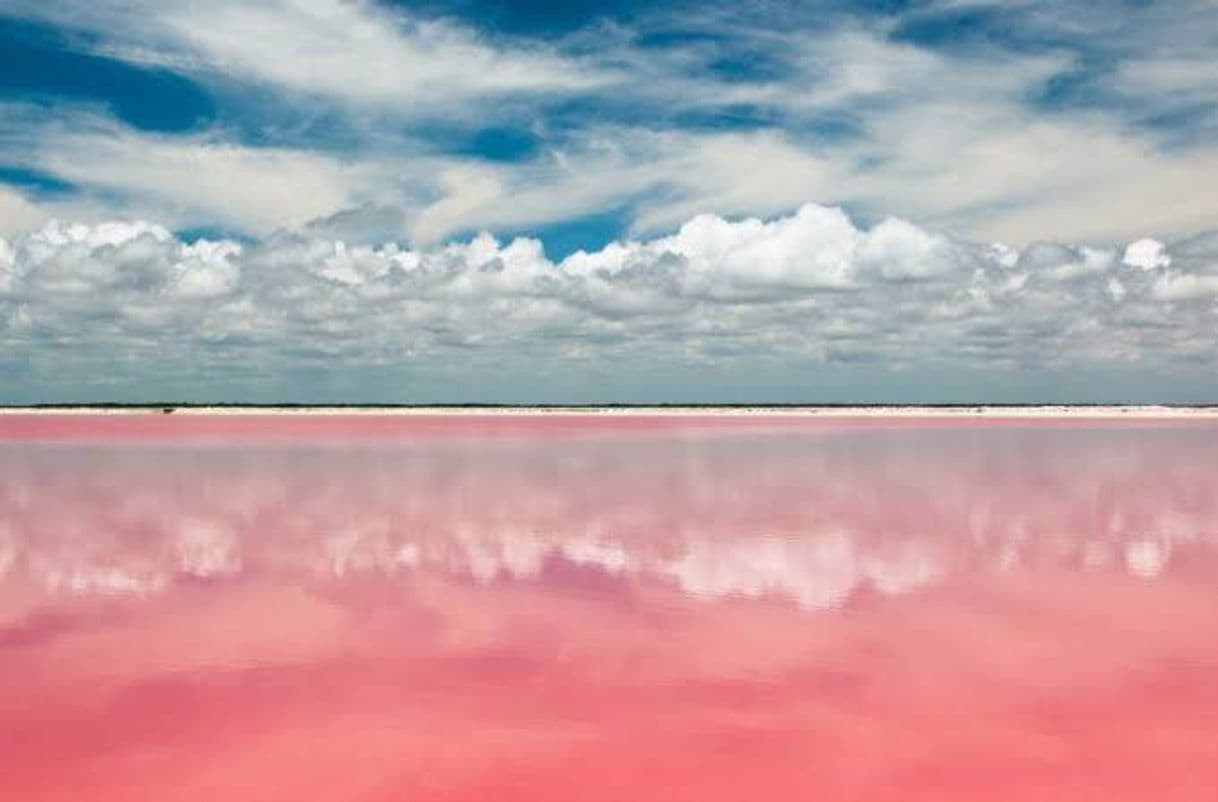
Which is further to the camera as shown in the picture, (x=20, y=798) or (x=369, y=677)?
(x=369, y=677)

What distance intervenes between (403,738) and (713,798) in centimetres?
265

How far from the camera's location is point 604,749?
8.26 metres

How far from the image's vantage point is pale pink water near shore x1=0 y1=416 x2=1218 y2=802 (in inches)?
308

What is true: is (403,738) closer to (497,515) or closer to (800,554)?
(800,554)

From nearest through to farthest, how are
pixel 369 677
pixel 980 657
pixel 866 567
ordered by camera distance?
pixel 369 677
pixel 980 657
pixel 866 567

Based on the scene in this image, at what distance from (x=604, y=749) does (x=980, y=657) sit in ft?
15.9

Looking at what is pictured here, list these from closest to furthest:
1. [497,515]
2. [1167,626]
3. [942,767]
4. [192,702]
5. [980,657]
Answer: [942,767] → [192,702] → [980,657] → [1167,626] → [497,515]

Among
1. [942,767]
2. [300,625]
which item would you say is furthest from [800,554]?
[942,767]

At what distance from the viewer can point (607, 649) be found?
1140 centimetres

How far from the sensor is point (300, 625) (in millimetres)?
12516

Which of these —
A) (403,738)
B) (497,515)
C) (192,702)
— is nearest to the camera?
(403,738)

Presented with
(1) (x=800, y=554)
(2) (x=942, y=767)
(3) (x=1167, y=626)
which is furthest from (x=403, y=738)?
(1) (x=800, y=554)

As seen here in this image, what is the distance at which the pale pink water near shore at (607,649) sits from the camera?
7.83 m

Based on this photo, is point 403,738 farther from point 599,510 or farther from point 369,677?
point 599,510
